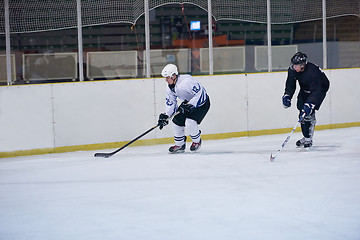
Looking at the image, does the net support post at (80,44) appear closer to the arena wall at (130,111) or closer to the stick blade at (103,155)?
the arena wall at (130,111)

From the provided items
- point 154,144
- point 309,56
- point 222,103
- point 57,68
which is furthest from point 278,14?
point 57,68

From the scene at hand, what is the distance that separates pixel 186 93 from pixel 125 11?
4.82 ft

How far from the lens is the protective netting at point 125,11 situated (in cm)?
602

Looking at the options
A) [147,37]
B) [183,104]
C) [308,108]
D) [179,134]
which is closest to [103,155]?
[179,134]

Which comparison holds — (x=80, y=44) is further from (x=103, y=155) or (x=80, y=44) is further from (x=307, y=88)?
→ (x=307, y=88)

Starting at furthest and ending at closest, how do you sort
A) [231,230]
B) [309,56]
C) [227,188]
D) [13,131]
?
[309,56], [13,131], [227,188], [231,230]

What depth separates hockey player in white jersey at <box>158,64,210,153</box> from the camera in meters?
5.47

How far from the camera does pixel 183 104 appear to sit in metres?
5.51

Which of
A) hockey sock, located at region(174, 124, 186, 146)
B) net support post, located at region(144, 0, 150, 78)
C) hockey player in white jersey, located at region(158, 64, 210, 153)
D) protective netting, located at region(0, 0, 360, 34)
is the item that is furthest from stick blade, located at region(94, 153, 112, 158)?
protective netting, located at region(0, 0, 360, 34)

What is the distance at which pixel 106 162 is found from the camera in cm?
537

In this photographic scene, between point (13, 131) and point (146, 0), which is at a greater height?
point (146, 0)

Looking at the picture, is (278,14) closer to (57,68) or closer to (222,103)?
(222,103)

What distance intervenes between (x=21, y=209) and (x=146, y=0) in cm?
354

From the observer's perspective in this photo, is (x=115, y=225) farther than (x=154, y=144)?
No
